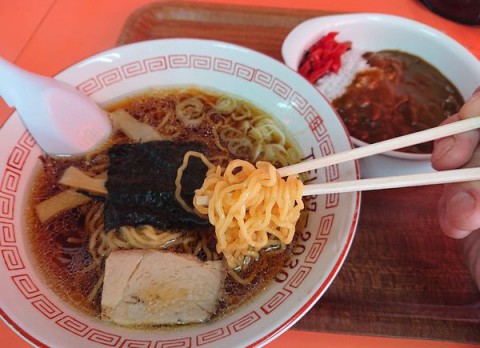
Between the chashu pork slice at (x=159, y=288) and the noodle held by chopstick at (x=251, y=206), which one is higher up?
the noodle held by chopstick at (x=251, y=206)

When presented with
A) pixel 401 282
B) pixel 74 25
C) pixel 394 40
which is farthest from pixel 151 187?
pixel 394 40

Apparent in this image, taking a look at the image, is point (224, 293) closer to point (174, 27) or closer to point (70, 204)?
point (70, 204)

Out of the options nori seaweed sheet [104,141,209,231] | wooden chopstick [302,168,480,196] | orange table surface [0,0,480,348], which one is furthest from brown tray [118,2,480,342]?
orange table surface [0,0,480,348]

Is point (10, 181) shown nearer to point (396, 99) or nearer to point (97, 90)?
point (97, 90)

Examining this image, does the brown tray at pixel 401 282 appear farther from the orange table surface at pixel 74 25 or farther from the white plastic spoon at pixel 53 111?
the orange table surface at pixel 74 25

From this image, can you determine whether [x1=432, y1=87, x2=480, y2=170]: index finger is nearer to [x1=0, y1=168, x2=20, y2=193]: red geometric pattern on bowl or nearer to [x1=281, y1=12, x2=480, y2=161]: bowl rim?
[x1=281, y1=12, x2=480, y2=161]: bowl rim

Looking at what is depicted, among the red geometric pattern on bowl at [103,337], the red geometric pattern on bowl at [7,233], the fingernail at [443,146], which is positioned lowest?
the red geometric pattern on bowl at [103,337]

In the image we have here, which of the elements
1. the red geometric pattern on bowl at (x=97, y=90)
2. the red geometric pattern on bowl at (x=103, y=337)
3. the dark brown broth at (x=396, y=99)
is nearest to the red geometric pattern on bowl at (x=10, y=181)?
the red geometric pattern on bowl at (x=97, y=90)
